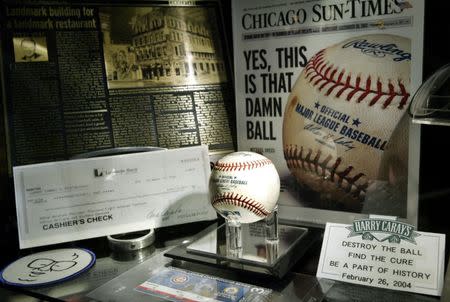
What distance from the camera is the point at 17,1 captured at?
1138 millimetres

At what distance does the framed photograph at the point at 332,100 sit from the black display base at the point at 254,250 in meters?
0.16

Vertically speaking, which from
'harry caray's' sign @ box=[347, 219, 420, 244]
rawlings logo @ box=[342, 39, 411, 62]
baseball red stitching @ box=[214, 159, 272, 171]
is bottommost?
'harry caray's' sign @ box=[347, 219, 420, 244]

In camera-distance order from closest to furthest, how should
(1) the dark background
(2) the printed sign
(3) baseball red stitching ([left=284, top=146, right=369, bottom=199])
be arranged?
1. (2) the printed sign
2. (1) the dark background
3. (3) baseball red stitching ([left=284, top=146, right=369, bottom=199])

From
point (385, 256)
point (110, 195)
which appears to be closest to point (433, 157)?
point (385, 256)

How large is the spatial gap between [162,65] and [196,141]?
0.25m

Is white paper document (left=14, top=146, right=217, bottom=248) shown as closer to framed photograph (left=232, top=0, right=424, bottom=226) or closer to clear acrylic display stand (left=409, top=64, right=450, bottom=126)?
framed photograph (left=232, top=0, right=424, bottom=226)

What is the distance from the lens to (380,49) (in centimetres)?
108

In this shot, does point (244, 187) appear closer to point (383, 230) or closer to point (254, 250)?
point (254, 250)

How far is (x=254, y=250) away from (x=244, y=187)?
0.55 feet

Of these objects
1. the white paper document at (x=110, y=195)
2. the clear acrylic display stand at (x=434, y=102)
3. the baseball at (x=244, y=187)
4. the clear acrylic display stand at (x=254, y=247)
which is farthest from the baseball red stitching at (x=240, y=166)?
the clear acrylic display stand at (x=434, y=102)

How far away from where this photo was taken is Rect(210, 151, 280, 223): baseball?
92 centimetres

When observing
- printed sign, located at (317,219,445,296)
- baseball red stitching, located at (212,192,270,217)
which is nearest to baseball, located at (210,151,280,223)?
baseball red stitching, located at (212,192,270,217)

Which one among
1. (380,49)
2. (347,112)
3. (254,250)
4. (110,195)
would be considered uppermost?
(380,49)

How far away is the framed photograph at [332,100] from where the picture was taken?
107 centimetres
